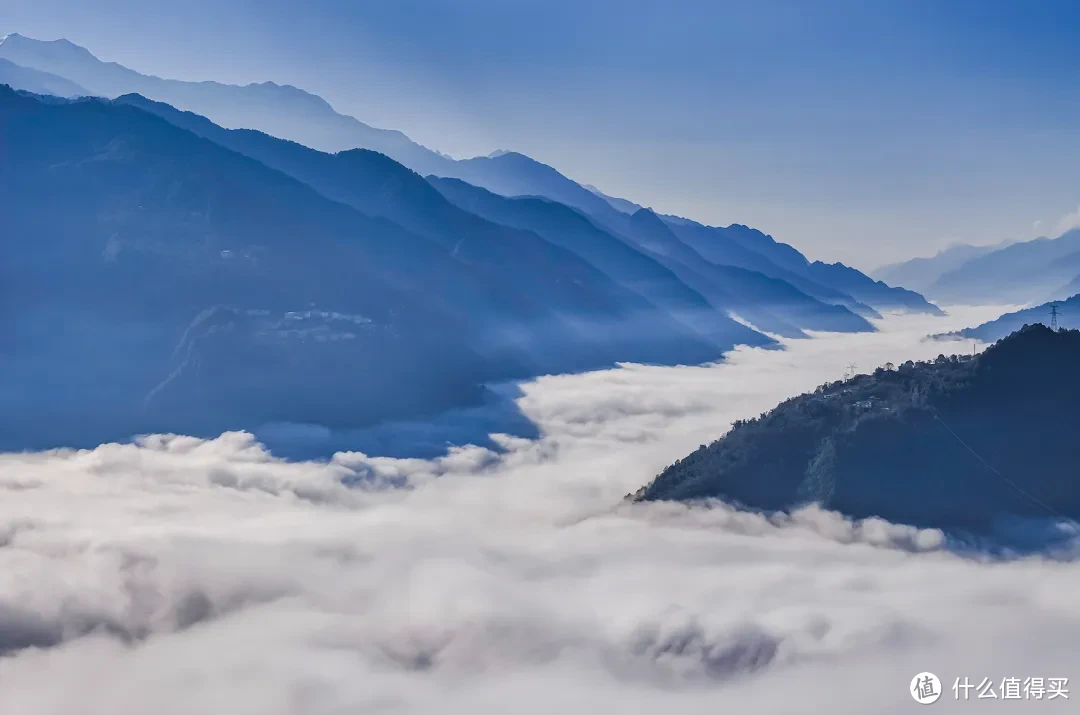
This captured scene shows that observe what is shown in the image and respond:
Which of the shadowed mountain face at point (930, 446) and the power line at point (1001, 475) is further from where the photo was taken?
the shadowed mountain face at point (930, 446)

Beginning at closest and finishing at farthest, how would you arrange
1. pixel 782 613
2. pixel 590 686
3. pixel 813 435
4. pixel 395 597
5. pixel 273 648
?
1. pixel 590 686
2. pixel 782 613
3. pixel 273 648
4. pixel 813 435
5. pixel 395 597

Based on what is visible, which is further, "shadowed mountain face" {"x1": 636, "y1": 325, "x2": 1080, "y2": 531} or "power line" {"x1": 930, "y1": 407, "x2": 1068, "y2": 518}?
"shadowed mountain face" {"x1": 636, "y1": 325, "x2": 1080, "y2": 531}

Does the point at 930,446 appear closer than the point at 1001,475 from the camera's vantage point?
No

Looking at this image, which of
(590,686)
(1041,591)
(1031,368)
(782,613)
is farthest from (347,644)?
(1031,368)

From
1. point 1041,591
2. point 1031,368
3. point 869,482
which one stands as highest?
point 1031,368

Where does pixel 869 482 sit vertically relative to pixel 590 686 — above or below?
above

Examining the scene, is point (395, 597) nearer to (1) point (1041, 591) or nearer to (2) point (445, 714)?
(2) point (445, 714)

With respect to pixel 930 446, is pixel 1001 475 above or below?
below

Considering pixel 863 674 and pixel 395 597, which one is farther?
pixel 395 597
